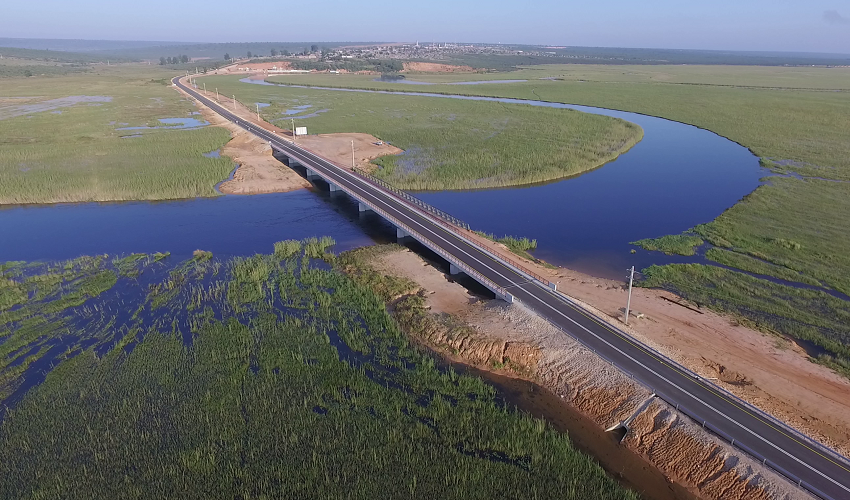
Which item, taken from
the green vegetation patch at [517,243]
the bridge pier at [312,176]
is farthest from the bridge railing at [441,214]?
the bridge pier at [312,176]

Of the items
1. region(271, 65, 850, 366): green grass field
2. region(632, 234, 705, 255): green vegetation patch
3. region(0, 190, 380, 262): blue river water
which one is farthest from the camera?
region(0, 190, 380, 262): blue river water

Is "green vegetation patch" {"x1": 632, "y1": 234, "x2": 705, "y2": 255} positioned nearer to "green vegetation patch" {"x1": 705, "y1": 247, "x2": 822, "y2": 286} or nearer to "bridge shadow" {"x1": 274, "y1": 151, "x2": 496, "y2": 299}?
"green vegetation patch" {"x1": 705, "y1": 247, "x2": 822, "y2": 286}

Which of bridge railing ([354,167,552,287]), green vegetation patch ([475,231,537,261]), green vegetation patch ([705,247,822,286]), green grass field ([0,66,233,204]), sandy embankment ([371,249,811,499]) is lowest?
sandy embankment ([371,249,811,499])

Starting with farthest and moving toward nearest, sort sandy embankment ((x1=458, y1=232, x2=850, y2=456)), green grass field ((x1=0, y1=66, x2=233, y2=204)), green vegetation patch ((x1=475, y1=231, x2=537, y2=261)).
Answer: green grass field ((x1=0, y1=66, x2=233, y2=204)), green vegetation patch ((x1=475, y1=231, x2=537, y2=261)), sandy embankment ((x1=458, y1=232, x2=850, y2=456))

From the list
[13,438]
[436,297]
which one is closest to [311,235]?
[436,297]

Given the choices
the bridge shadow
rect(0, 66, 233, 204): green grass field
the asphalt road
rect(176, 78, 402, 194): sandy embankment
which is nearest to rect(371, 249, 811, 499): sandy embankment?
the asphalt road

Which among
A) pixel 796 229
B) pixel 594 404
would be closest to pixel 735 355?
pixel 594 404

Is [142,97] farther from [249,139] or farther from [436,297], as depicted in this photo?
[436,297]
